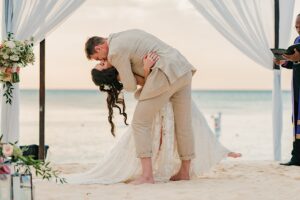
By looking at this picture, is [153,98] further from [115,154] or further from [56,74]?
[56,74]

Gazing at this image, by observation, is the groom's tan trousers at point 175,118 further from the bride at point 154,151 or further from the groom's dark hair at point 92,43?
the groom's dark hair at point 92,43

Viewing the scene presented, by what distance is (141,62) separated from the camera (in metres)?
3.83

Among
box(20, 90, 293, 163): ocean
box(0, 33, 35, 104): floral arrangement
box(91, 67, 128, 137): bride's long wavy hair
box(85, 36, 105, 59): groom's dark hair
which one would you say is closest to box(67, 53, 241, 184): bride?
box(91, 67, 128, 137): bride's long wavy hair

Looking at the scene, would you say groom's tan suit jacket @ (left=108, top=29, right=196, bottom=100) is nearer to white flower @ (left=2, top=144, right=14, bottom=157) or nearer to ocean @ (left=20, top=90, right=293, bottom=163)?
white flower @ (left=2, top=144, right=14, bottom=157)

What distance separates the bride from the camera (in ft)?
12.9

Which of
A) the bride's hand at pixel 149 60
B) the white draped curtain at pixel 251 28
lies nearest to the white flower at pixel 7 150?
the bride's hand at pixel 149 60

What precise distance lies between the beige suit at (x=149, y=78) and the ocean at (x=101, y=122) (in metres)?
1.51

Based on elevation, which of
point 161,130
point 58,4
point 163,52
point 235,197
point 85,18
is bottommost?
point 235,197

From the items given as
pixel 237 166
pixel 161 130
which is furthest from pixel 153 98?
pixel 237 166

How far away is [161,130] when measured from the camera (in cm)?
402

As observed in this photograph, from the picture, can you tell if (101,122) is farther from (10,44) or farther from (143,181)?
(10,44)

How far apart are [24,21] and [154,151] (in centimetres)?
155

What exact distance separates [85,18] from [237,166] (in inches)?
623

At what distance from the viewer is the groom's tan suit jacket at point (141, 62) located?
375 centimetres
